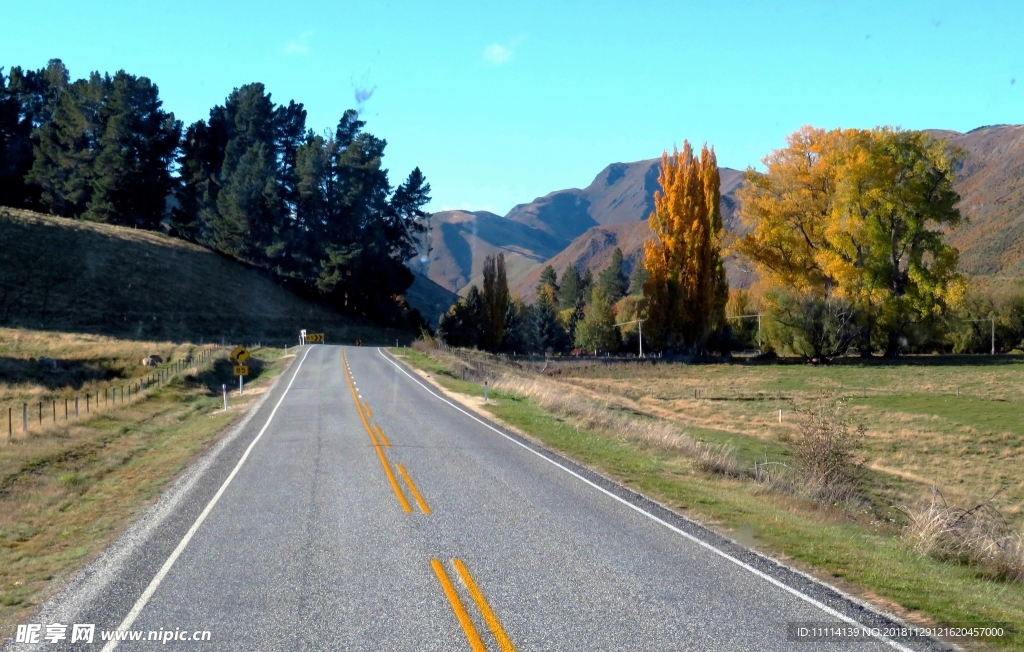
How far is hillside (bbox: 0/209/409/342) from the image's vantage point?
57.9 meters

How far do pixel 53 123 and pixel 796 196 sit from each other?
225 ft

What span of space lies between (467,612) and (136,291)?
65.5 meters

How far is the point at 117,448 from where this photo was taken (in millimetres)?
20812

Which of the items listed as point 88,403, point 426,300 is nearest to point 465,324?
point 88,403

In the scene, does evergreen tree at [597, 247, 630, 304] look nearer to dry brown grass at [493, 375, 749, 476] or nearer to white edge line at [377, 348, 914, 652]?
dry brown grass at [493, 375, 749, 476]

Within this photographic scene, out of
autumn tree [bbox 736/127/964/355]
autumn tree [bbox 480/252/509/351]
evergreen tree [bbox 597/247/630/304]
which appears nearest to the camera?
autumn tree [bbox 736/127/964/355]

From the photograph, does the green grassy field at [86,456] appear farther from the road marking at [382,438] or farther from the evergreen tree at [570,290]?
the evergreen tree at [570,290]

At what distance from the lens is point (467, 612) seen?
21.8ft

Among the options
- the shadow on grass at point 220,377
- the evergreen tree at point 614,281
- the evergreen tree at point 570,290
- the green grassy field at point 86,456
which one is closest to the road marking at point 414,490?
the green grassy field at point 86,456

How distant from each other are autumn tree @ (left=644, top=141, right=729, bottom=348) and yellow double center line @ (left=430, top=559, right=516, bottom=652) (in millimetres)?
51256

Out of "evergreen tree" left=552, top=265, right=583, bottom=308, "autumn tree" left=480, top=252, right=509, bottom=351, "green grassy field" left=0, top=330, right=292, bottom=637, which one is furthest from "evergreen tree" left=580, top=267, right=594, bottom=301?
"green grassy field" left=0, top=330, right=292, bottom=637

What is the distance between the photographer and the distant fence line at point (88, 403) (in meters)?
23.1

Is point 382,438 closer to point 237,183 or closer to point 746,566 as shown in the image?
point 746,566

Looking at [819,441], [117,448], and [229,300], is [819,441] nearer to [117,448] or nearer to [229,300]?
[117,448]
